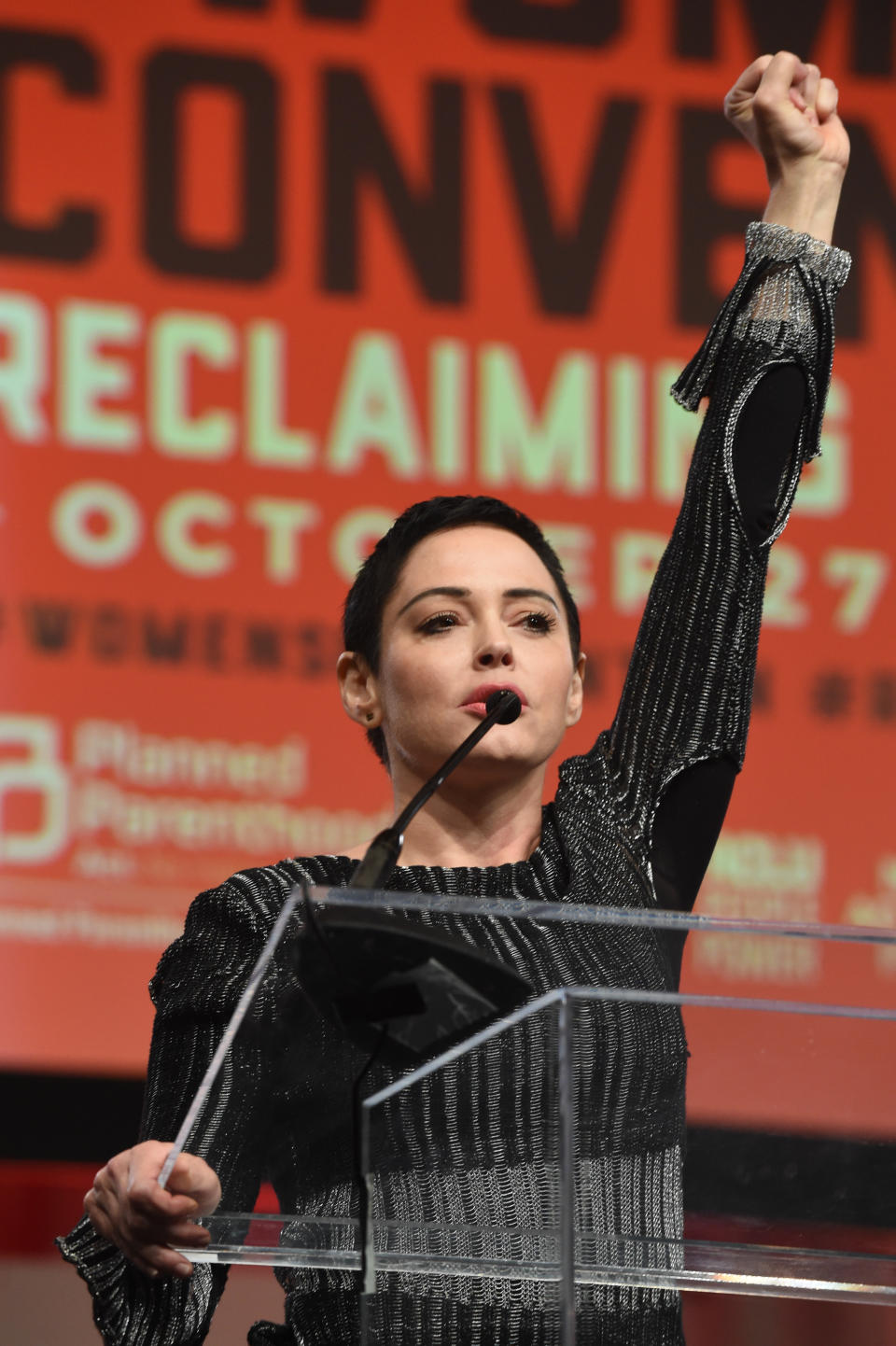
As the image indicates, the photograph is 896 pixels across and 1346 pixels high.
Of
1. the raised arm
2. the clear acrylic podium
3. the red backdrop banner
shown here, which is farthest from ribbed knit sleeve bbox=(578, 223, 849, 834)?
the red backdrop banner

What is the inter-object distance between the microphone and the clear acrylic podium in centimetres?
8

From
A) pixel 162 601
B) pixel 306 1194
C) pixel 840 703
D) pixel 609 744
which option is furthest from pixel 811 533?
pixel 306 1194

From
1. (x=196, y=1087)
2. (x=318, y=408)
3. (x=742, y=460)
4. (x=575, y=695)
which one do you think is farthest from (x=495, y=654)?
(x=318, y=408)

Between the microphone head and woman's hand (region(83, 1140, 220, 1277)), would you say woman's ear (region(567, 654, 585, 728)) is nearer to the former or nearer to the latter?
the microphone head

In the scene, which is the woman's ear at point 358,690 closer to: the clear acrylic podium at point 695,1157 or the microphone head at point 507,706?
the microphone head at point 507,706

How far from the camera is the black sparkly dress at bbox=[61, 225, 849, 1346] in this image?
0.96 metres

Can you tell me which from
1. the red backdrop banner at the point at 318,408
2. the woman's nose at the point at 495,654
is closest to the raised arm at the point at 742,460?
the woman's nose at the point at 495,654

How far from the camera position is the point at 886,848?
9.85 ft

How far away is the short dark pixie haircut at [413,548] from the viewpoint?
158 cm

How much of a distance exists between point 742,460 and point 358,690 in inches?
14.4

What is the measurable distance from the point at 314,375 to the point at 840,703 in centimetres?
97

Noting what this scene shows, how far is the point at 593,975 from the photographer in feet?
3.80

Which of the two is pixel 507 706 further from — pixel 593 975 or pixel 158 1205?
pixel 158 1205

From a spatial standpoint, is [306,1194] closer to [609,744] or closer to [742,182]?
[609,744]
